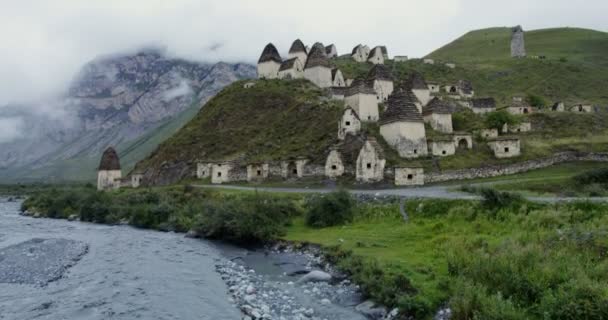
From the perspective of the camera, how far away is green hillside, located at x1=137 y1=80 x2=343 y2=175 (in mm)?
56969

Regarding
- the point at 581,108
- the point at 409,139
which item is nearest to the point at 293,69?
the point at 409,139

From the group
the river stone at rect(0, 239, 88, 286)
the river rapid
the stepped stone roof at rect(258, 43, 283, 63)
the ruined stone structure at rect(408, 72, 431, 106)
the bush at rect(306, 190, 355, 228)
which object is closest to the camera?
the river rapid

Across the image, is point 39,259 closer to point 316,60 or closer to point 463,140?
point 463,140

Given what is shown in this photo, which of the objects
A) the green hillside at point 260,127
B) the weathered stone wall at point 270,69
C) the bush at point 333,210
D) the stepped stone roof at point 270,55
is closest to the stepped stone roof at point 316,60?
the green hillside at point 260,127

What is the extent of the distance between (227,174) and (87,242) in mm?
22481

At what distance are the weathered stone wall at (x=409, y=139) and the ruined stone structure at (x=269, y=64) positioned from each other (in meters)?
42.9

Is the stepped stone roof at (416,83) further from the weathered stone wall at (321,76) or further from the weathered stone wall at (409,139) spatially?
the weathered stone wall at (321,76)

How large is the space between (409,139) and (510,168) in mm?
9607

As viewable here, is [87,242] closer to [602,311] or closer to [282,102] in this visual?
[602,311]

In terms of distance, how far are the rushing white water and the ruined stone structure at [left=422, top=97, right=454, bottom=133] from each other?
105ft

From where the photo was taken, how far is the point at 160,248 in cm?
3078

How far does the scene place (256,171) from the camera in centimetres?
5309

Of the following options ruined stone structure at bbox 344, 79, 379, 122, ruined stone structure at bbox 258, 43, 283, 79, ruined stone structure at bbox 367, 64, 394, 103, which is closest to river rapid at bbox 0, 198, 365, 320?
ruined stone structure at bbox 344, 79, 379, 122

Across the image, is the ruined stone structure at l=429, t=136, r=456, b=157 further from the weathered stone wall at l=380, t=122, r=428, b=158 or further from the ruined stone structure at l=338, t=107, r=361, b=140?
the ruined stone structure at l=338, t=107, r=361, b=140
